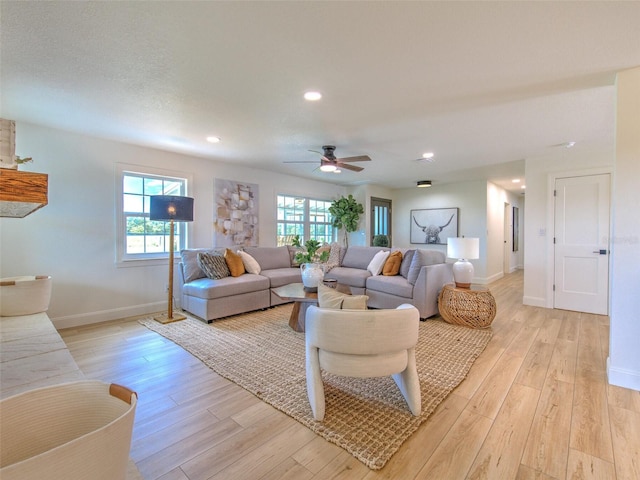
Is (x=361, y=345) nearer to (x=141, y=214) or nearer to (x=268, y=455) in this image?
(x=268, y=455)

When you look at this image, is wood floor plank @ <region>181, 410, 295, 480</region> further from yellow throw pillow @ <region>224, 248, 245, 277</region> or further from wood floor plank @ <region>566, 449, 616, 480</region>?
yellow throw pillow @ <region>224, 248, 245, 277</region>

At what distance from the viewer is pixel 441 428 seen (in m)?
1.79

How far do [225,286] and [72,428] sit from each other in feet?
10.4

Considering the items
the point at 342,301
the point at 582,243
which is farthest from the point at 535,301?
the point at 342,301

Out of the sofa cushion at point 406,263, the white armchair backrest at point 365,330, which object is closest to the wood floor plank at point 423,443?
the white armchair backrest at point 365,330

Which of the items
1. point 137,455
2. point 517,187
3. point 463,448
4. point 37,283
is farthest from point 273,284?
point 517,187

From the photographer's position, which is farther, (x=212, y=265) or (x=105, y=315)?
(x=212, y=265)

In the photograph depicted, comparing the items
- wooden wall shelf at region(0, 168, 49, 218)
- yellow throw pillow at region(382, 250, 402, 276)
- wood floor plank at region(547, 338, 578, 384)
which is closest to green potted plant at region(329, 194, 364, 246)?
yellow throw pillow at region(382, 250, 402, 276)

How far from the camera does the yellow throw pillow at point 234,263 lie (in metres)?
Result: 4.34

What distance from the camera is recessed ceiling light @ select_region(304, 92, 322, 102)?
8.21ft

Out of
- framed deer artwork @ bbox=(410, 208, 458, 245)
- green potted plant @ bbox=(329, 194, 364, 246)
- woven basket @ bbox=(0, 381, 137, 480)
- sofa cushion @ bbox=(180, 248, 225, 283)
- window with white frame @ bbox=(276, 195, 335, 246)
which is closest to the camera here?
woven basket @ bbox=(0, 381, 137, 480)

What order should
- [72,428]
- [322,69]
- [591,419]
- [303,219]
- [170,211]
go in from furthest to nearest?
[303,219] < [170,211] < [322,69] < [591,419] < [72,428]

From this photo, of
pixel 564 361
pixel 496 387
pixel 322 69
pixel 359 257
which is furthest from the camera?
pixel 359 257

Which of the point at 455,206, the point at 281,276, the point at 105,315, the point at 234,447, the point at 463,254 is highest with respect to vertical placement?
the point at 455,206
